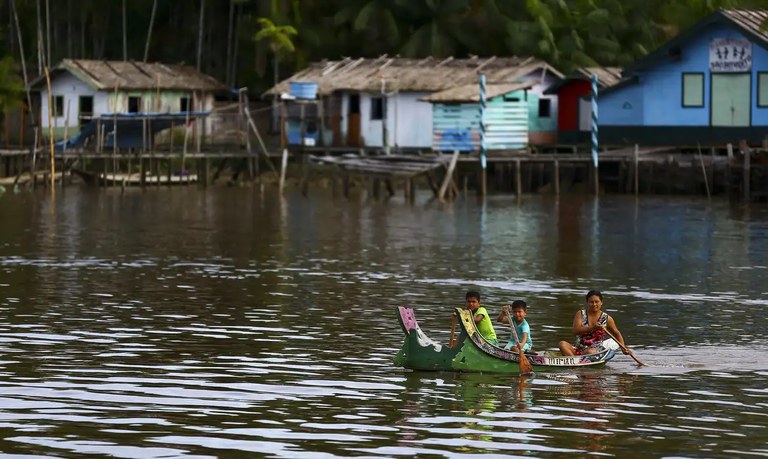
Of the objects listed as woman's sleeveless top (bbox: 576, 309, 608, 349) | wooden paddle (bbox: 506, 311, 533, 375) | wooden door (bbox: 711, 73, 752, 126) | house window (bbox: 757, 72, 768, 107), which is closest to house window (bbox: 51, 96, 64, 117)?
wooden door (bbox: 711, 73, 752, 126)

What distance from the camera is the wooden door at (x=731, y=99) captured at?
6159 centimetres

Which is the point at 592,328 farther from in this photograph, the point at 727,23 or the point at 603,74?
the point at 603,74

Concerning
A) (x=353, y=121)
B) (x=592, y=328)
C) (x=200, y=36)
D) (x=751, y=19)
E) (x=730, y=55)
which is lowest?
(x=592, y=328)

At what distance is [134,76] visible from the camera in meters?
73.9

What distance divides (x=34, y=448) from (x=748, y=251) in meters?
27.0

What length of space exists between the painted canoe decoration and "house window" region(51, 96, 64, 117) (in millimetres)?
55688

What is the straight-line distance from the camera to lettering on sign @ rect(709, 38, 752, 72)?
61.7 metres

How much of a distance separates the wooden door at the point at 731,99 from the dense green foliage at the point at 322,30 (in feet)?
32.6

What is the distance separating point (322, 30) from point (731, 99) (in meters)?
22.0

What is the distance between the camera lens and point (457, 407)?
1922 centimetres

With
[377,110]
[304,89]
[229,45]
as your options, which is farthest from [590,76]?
[229,45]

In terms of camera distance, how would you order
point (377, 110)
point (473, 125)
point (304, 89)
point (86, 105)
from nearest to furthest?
1. point (473, 125)
2. point (304, 89)
3. point (377, 110)
4. point (86, 105)

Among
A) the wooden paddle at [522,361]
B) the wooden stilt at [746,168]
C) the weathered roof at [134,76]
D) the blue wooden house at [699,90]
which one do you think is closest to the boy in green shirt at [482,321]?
the wooden paddle at [522,361]

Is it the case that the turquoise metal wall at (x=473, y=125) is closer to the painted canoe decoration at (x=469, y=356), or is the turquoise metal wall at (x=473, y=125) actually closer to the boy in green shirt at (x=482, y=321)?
the boy in green shirt at (x=482, y=321)
